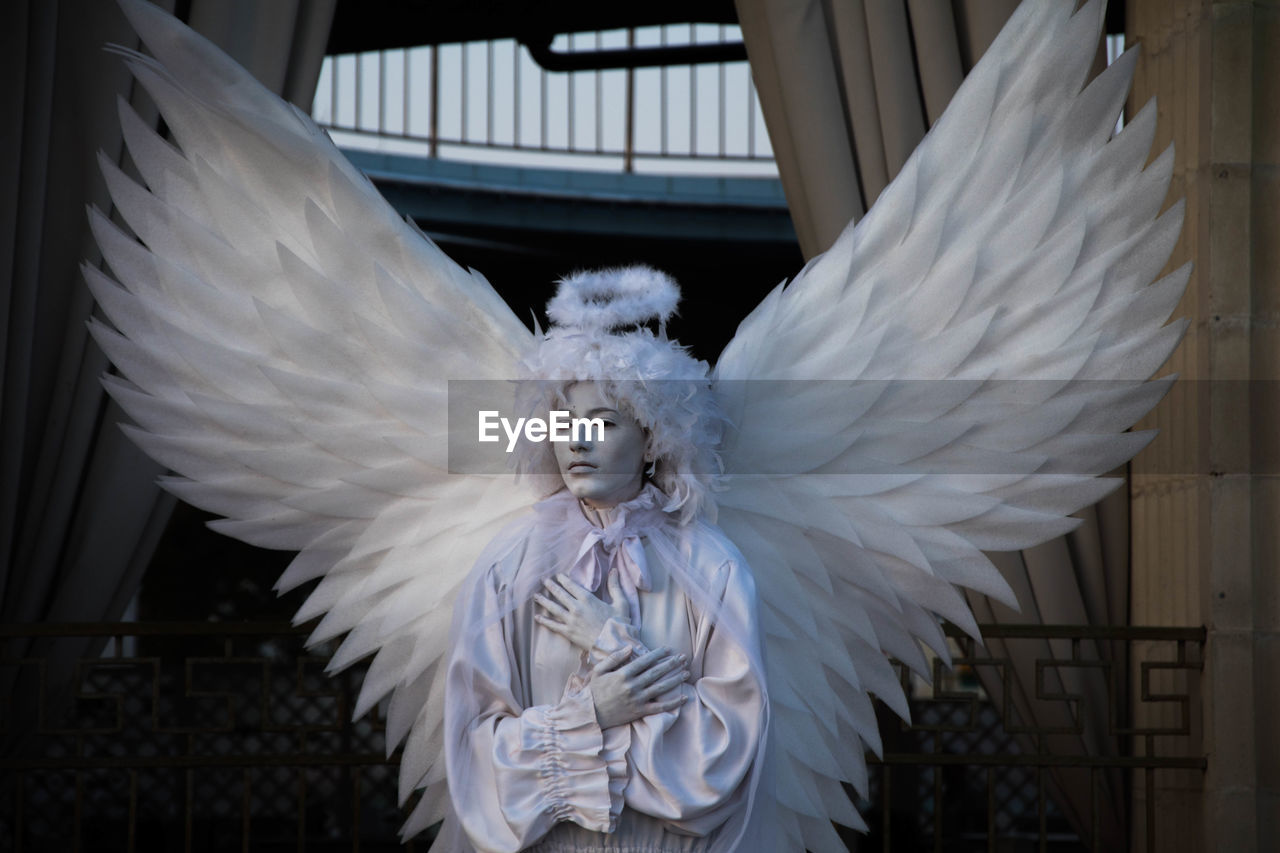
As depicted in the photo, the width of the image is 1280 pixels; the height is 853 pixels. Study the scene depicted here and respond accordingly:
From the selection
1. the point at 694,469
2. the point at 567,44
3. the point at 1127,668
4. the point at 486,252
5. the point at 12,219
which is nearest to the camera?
the point at 694,469

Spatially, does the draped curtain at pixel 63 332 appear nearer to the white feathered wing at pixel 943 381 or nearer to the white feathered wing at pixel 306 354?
the white feathered wing at pixel 306 354

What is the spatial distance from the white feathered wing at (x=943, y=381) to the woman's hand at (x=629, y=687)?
1.52 feet

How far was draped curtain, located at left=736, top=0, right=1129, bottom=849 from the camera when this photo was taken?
11.9 feet

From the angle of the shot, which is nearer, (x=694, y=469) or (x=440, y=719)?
(x=694, y=469)

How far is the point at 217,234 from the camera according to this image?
2953 millimetres

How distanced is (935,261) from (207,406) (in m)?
1.57

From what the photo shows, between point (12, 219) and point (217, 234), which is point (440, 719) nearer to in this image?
point (217, 234)

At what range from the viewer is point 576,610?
2.48 meters

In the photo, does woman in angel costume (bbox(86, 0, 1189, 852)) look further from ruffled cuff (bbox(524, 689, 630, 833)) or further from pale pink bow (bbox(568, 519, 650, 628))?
ruffled cuff (bbox(524, 689, 630, 833))

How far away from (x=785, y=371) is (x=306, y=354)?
1.00 meters

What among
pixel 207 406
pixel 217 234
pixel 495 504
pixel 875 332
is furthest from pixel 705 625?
pixel 217 234
